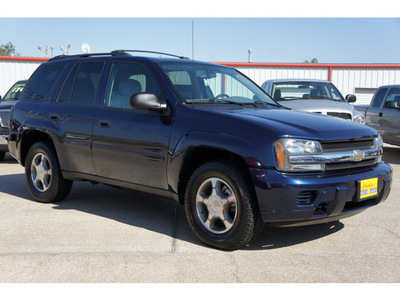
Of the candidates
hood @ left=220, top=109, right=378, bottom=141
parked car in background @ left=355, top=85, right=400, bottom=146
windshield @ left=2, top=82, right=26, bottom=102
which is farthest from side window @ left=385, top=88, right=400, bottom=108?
windshield @ left=2, top=82, right=26, bottom=102

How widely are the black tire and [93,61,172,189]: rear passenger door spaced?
867mm

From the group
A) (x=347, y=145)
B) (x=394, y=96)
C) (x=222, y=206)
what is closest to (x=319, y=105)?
(x=394, y=96)

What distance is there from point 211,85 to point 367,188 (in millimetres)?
2016

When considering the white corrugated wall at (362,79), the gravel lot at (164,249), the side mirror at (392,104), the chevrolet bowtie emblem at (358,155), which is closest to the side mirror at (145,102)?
the gravel lot at (164,249)

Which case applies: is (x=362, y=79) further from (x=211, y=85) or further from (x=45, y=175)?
(x=45, y=175)

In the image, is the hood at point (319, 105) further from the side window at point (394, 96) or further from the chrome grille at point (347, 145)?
the chrome grille at point (347, 145)

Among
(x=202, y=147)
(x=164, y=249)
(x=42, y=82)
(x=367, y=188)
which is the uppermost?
(x=42, y=82)

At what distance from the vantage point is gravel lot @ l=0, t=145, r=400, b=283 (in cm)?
371

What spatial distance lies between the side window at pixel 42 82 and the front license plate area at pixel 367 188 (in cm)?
392

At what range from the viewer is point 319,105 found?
9602mm

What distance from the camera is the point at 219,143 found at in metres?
4.24

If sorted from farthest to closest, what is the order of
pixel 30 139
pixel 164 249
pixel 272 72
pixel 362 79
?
pixel 362 79, pixel 272 72, pixel 30 139, pixel 164 249
